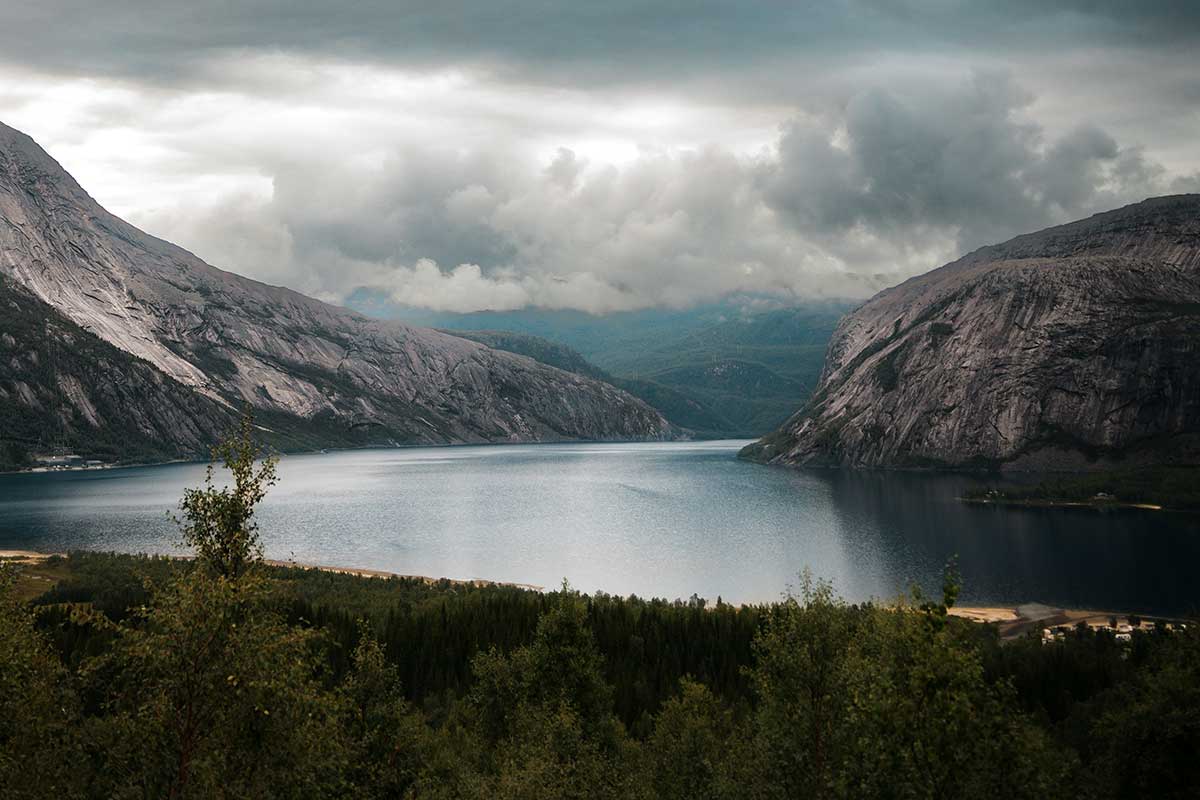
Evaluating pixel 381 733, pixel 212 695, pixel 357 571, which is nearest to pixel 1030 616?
pixel 381 733

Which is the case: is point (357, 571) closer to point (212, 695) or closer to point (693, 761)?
point (693, 761)

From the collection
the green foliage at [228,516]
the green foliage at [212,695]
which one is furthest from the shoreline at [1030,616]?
the green foliage at [212,695]

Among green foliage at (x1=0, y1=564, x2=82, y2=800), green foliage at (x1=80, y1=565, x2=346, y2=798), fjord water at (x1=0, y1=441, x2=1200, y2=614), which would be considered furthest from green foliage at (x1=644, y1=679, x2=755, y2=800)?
fjord water at (x1=0, y1=441, x2=1200, y2=614)

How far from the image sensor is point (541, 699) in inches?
Answer: 2371

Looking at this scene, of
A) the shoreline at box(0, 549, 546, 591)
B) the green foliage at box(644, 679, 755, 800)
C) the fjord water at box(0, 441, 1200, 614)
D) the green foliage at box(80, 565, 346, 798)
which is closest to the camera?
the green foliage at box(80, 565, 346, 798)

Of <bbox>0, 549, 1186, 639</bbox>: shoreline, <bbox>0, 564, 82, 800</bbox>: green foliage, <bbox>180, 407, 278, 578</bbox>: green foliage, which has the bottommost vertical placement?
<bbox>0, 549, 1186, 639</bbox>: shoreline

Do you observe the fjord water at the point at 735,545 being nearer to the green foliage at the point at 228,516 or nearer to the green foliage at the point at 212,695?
the green foliage at the point at 228,516

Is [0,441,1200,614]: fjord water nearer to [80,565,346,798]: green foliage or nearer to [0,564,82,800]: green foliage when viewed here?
[0,564,82,800]: green foliage

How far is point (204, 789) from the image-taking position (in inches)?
871

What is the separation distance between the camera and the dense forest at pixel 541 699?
2186cm

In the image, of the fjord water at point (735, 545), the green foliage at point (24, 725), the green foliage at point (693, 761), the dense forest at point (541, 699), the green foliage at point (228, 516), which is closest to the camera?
the dense forest at point (541, 699)

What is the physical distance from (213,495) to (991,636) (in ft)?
256

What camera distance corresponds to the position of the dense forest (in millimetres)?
21859

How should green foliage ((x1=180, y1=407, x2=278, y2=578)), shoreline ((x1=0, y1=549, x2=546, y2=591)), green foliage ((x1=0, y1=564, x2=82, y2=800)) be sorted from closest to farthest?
green foliage ((x1=0, y1=564, x2=82, y2=800))
green foliage ((x1=180, y1=407, x2=278, y2=578))
shoreline ((x1=0, y1=549, x2=546, y2=591))
